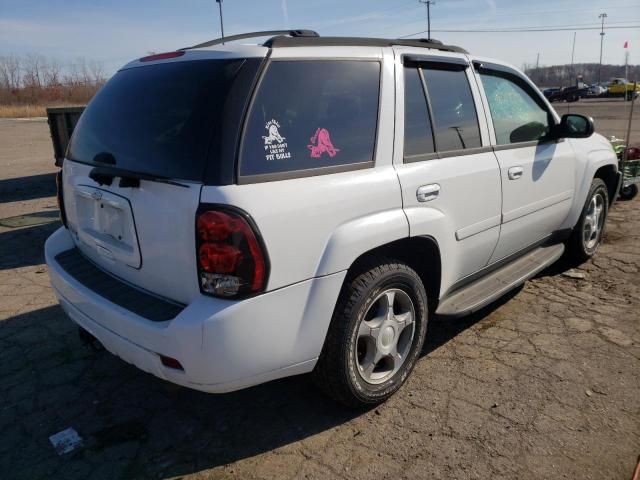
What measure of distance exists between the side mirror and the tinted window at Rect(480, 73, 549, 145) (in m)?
0.11

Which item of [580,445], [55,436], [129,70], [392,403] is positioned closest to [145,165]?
[129,70]

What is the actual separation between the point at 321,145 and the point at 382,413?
4.80ft

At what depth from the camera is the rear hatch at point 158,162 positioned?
214 cm

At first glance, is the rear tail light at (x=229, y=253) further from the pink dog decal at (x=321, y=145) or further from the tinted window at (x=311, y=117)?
the pink dog decal at (x=321, y=145)

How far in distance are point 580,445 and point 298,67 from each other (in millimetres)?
2236

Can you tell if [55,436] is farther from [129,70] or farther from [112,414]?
[129,70]

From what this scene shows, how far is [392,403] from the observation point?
2865mm

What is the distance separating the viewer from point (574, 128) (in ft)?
13.2

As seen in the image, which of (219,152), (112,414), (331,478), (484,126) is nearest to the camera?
(219,152)

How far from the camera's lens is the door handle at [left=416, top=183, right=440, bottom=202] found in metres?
2.75

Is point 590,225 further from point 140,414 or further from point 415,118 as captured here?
point 140,414

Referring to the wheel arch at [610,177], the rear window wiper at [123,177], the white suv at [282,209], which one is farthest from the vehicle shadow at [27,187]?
the wheel arch at [610,177]

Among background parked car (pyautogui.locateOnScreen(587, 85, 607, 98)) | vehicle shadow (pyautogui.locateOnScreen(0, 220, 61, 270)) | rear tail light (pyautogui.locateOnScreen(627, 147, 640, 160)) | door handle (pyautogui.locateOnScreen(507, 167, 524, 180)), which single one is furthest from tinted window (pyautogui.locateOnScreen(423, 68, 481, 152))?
background parked car (pyautogui.locateOnScreen(587, 85, 607, 98))

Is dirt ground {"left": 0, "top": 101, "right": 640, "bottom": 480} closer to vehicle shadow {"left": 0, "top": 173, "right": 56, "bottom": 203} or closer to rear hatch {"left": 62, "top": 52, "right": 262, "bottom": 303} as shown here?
rear hatch {"left": 62, "top": 52, "right": 262, "bottom": 303}
